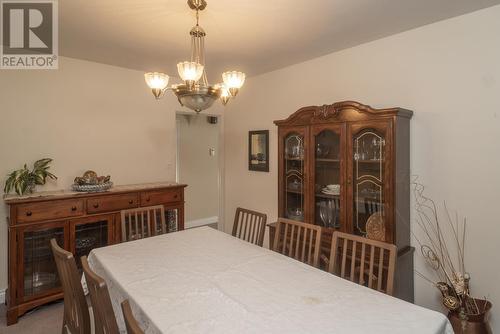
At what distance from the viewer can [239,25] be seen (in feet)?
7.61

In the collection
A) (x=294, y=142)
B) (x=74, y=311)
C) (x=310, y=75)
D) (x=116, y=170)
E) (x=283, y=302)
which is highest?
(x=310, y=75)

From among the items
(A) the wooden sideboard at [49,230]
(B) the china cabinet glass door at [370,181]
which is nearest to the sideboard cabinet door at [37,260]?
(A) the wooden sideboard at [49,230]

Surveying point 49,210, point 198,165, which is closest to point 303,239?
point 49,210

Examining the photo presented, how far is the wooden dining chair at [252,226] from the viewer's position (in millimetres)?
2371

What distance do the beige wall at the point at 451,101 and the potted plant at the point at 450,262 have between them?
7cm

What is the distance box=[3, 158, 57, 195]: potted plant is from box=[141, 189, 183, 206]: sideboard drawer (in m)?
0.96

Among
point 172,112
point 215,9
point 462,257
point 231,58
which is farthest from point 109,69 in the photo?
point 462,257

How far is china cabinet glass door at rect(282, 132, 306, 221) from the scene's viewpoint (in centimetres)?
295

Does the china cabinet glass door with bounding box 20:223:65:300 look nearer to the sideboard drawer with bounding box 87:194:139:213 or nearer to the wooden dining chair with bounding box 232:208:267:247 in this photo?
the sideboard drawer with bounding box 87:194:139:213

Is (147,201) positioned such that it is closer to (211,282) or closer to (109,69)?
(109,69)

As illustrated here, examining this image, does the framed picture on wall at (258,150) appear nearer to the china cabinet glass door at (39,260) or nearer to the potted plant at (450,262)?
the potted plant at (450,262)

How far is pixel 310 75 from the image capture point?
322cm

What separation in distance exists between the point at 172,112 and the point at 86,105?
3.40 ft

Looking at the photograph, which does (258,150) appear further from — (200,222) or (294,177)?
(200,222)
